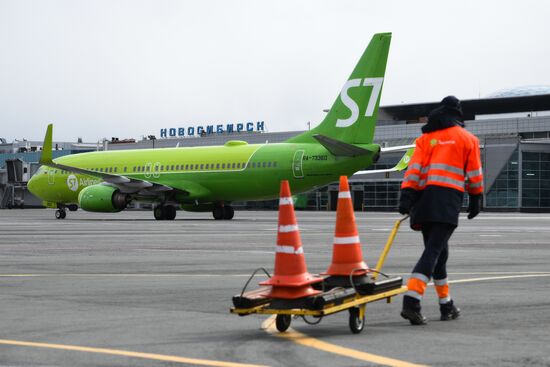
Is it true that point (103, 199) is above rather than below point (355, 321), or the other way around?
above

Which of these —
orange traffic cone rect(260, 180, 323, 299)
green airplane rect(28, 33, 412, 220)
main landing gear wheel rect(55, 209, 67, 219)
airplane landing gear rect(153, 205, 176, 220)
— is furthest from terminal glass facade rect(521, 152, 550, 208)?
orange traffic cone rect(260, 180, 323, 299)

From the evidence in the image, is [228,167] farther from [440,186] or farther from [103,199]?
[440,186]

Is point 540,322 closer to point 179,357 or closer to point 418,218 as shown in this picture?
point 418,218

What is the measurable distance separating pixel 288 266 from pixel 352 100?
3394 centimetres

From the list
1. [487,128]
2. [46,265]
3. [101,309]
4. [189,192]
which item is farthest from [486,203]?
[101,309]

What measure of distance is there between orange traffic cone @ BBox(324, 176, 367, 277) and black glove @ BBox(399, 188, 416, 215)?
1.57 feet

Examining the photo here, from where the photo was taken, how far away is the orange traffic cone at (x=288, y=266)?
8.02 meters

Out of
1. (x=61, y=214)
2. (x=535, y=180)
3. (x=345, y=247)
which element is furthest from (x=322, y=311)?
(x=535, y=180)

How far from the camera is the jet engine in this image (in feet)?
151

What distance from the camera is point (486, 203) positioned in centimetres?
8700

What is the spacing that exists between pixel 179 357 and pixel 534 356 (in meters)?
2.53

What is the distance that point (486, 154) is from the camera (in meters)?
87.2

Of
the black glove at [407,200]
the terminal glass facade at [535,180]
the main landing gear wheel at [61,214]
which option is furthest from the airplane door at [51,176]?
the terminal glass facade at [535,180]

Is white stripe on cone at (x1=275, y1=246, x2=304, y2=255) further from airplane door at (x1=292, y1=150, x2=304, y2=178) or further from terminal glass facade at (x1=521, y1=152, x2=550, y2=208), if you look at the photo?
terminal glass facade at (x1=521, y1=152, x2=550, y2=208)
